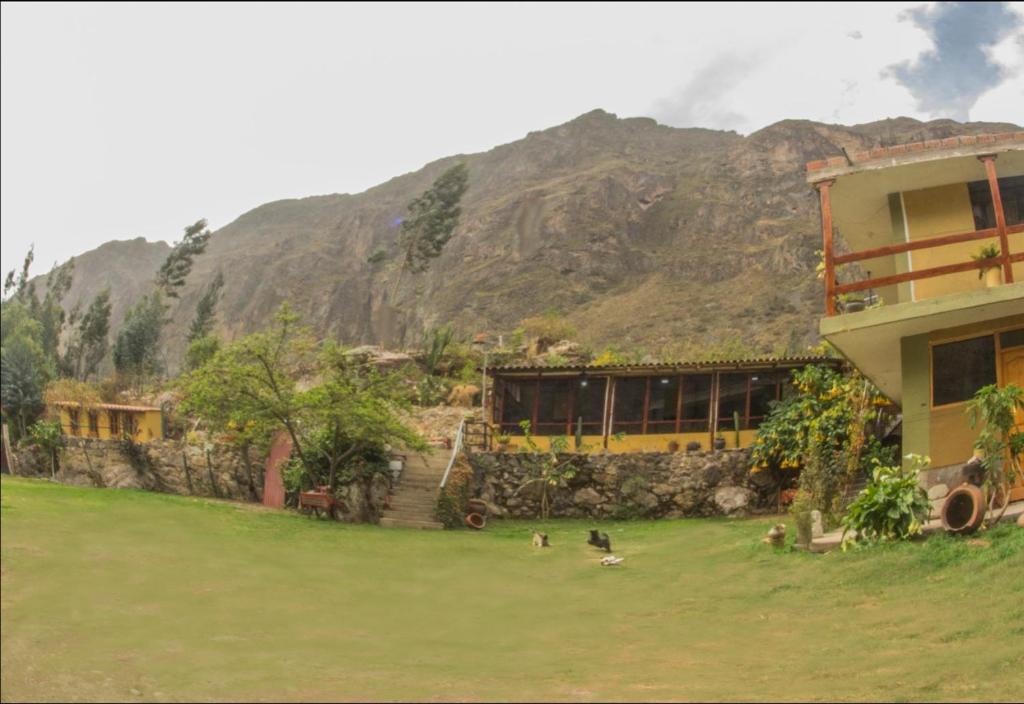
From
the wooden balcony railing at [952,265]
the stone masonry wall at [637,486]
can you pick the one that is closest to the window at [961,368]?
the wooden balcony railing at [952,265]

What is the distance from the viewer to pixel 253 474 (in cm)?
2088

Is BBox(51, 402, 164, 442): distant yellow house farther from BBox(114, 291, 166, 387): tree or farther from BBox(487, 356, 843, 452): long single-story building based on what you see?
BBox(487, 356, 843, 452): long single-story building

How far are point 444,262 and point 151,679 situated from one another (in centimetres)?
8205

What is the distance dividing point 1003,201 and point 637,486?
11645 mm

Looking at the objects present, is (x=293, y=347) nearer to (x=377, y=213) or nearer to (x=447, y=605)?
(x=447, y=605)

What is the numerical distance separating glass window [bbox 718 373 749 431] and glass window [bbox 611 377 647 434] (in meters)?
2.38

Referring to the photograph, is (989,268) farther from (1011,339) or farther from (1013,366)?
(1013,366)

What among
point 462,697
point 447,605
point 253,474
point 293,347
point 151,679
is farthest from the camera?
point 253,474

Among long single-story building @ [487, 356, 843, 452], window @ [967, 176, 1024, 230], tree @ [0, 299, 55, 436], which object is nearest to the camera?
tree @ [0, 299, 55, 436]

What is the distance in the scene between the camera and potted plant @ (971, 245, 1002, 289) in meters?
12.3

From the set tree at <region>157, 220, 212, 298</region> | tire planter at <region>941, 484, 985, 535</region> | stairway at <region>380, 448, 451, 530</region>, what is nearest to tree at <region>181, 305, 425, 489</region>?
stairway at <region>380, 448, 451, 530</region>

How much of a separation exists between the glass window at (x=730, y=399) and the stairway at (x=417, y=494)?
8.89 meters

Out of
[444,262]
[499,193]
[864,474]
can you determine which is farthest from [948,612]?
[499,193]

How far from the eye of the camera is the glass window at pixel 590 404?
2598 cm
